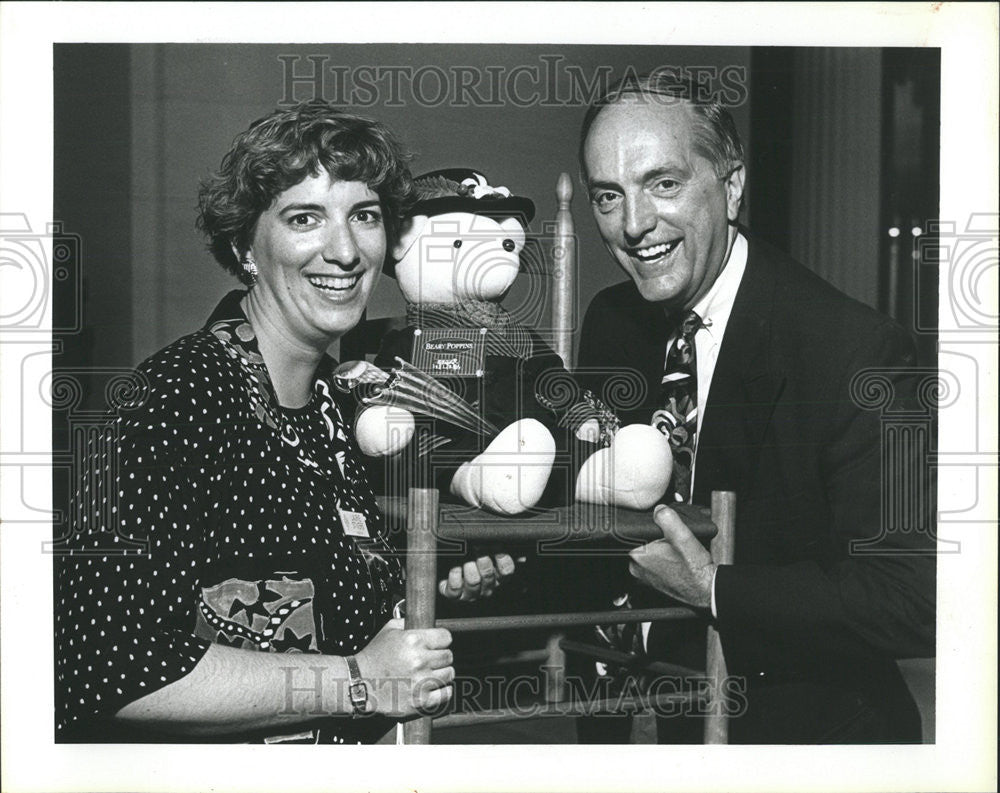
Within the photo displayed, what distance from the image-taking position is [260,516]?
1.60 m

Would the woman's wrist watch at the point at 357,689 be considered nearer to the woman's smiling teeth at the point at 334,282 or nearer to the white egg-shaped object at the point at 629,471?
the white egg-shaped object at the point at 629,471

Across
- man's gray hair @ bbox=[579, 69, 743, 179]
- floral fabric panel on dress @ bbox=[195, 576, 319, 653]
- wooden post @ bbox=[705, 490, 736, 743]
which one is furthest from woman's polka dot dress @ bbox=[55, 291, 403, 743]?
man's gray hair @ bbox=[579, 69, 743, 179]

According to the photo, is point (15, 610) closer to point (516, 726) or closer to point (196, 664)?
point (196, 664)

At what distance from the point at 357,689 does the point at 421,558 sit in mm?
237

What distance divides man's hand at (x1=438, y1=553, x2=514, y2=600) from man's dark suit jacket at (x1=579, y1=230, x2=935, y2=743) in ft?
1.01

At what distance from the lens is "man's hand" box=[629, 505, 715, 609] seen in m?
1.66

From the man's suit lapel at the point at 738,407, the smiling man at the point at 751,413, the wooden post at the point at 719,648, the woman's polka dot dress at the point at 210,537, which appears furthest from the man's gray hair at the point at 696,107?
the woman's polka dot dress at the point at 210,537

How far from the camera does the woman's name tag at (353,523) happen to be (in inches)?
64.6

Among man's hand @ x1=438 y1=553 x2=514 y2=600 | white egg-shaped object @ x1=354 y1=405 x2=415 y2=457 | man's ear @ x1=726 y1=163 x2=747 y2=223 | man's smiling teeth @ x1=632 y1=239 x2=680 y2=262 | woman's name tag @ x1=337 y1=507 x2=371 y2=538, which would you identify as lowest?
man's hand @ x1=438 y1=553 x2=514 y2=600

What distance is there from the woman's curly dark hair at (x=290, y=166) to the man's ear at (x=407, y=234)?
0.01 metres

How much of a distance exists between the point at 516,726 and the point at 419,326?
2.15 feet

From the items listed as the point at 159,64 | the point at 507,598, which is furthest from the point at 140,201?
the point at 507,598

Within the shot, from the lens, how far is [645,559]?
1685mm

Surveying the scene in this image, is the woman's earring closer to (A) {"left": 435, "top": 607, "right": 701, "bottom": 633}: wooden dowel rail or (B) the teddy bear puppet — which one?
(B) the teddy bear puppet
